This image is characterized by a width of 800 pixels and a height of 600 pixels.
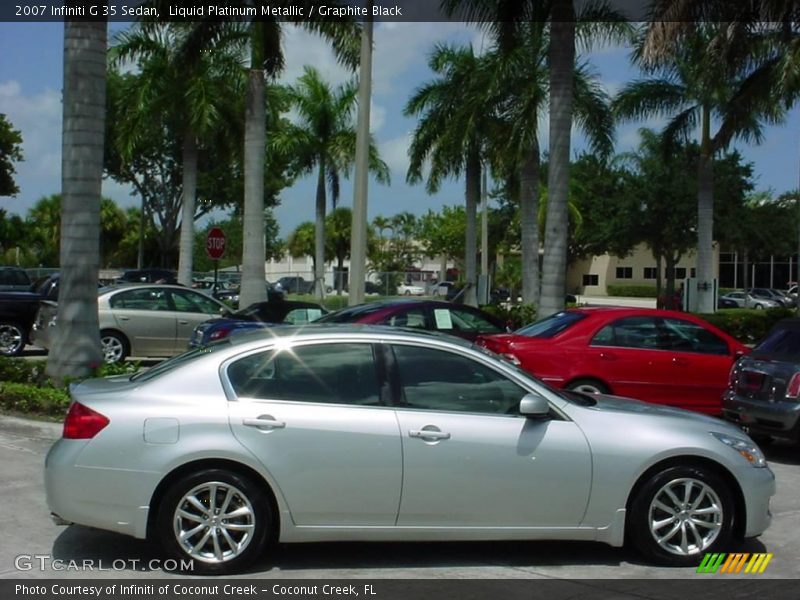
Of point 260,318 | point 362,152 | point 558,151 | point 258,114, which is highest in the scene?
point 258,114

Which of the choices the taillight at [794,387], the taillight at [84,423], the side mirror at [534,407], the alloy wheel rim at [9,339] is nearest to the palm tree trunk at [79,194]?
the taillight at [84,423]

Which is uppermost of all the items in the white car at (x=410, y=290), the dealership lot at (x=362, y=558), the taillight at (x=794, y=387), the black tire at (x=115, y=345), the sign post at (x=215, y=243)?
the sign post at (x=215, y=243)

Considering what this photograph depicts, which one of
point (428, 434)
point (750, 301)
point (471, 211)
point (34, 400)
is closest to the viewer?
point (428, 434)

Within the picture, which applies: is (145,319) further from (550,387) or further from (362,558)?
(550,387)

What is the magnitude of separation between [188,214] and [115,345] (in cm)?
1235

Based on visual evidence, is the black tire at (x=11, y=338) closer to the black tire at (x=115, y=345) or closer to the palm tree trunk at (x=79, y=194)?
the black tire at (x=115, y=345)

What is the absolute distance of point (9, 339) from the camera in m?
17.6

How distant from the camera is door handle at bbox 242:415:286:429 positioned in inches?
230

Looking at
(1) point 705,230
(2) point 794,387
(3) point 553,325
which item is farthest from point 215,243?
(2) point 794,387

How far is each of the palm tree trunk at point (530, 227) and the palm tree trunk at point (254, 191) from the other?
23.6ft

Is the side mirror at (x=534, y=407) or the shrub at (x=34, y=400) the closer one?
the side mirror at (x=534, y=407)

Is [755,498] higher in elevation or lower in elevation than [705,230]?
lower

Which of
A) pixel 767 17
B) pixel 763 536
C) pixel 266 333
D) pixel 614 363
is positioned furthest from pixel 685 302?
pixel 266 333

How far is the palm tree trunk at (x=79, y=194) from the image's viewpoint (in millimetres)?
11320
